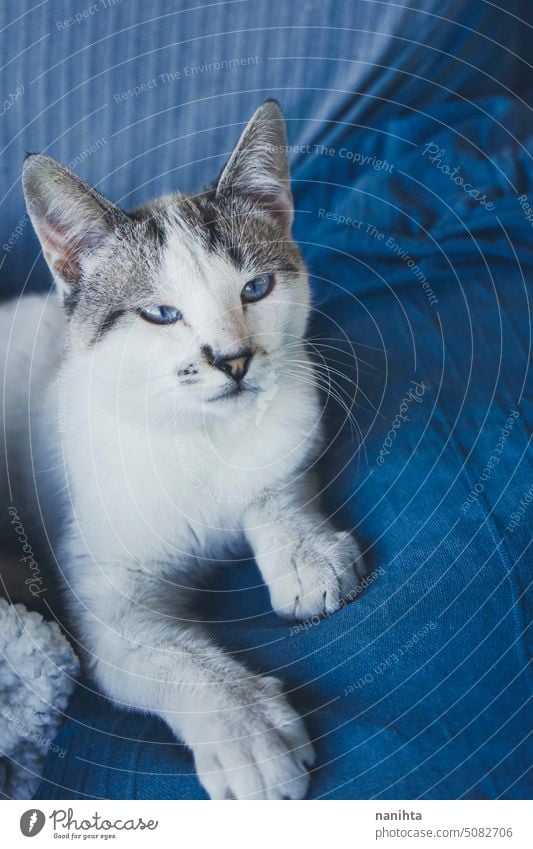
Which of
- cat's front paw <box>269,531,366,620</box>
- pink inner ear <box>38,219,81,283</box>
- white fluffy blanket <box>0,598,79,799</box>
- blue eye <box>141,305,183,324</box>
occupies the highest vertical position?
pink inner ear <box>38,219,81,283</box>

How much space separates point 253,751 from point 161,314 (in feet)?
1.23

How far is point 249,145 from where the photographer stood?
630 mm

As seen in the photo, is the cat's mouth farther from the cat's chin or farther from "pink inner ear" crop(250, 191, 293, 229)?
"pink inner ear" crop(250, 191, 293, 229)

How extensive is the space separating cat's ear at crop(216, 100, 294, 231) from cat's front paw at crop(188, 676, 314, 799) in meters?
0.47

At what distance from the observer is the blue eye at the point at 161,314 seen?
1.92ft

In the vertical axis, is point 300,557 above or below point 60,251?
below

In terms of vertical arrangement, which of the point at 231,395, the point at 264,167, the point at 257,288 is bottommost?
the point at 231,395

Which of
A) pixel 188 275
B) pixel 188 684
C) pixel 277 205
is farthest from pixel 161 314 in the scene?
pixel 188 684

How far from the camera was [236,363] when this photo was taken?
22.5 inches

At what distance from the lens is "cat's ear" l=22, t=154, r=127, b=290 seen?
58cm

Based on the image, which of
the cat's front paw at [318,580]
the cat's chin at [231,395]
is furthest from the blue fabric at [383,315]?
the cat's chin at [231,395]

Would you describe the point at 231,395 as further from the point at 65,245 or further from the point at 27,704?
the point at 27,704

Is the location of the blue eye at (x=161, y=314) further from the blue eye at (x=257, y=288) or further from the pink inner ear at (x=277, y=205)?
the pink inner ear at (x=277, y=205)

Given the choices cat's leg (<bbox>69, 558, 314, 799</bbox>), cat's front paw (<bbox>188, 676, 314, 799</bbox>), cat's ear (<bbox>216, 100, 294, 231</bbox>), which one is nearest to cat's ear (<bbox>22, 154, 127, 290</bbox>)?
cat's ear (<bbox>216, 100, 294, 231</bbox>)
